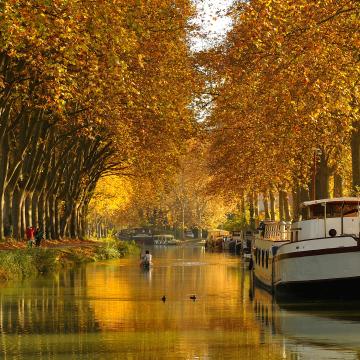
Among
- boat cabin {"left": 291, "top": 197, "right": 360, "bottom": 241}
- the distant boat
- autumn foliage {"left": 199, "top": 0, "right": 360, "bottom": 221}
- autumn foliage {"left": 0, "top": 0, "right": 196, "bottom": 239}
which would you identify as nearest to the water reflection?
boat cabin {"left": 291, "top": 197, "right": 360, "bottom": 241}

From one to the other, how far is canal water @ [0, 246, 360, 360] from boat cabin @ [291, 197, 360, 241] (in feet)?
9.72

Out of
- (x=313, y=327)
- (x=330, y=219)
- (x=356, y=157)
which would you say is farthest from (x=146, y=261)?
(x=313, y=327)

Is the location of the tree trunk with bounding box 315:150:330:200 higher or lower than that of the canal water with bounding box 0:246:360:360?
higher

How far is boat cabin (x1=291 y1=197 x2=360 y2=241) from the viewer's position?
125ft

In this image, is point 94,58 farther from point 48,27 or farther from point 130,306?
point 130,306

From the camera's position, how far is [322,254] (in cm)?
3531

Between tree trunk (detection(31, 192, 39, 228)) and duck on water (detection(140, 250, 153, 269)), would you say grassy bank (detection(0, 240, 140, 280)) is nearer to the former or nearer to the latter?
tree trunk (detection(31, 192, 39, 228))

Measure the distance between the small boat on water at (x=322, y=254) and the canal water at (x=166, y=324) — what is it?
2.13 ft

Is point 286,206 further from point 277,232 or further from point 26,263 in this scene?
point 26,263

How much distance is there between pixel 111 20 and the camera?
38.4m

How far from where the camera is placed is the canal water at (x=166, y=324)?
74.4 feet

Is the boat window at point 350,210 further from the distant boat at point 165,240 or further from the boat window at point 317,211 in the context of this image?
the distant boat at point 165,240

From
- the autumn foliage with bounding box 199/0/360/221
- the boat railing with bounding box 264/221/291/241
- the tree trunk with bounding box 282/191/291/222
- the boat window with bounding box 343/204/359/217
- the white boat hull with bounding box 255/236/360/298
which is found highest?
the autumn foliage with bounding box 199/0/360/221

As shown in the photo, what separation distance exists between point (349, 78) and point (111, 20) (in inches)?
394
